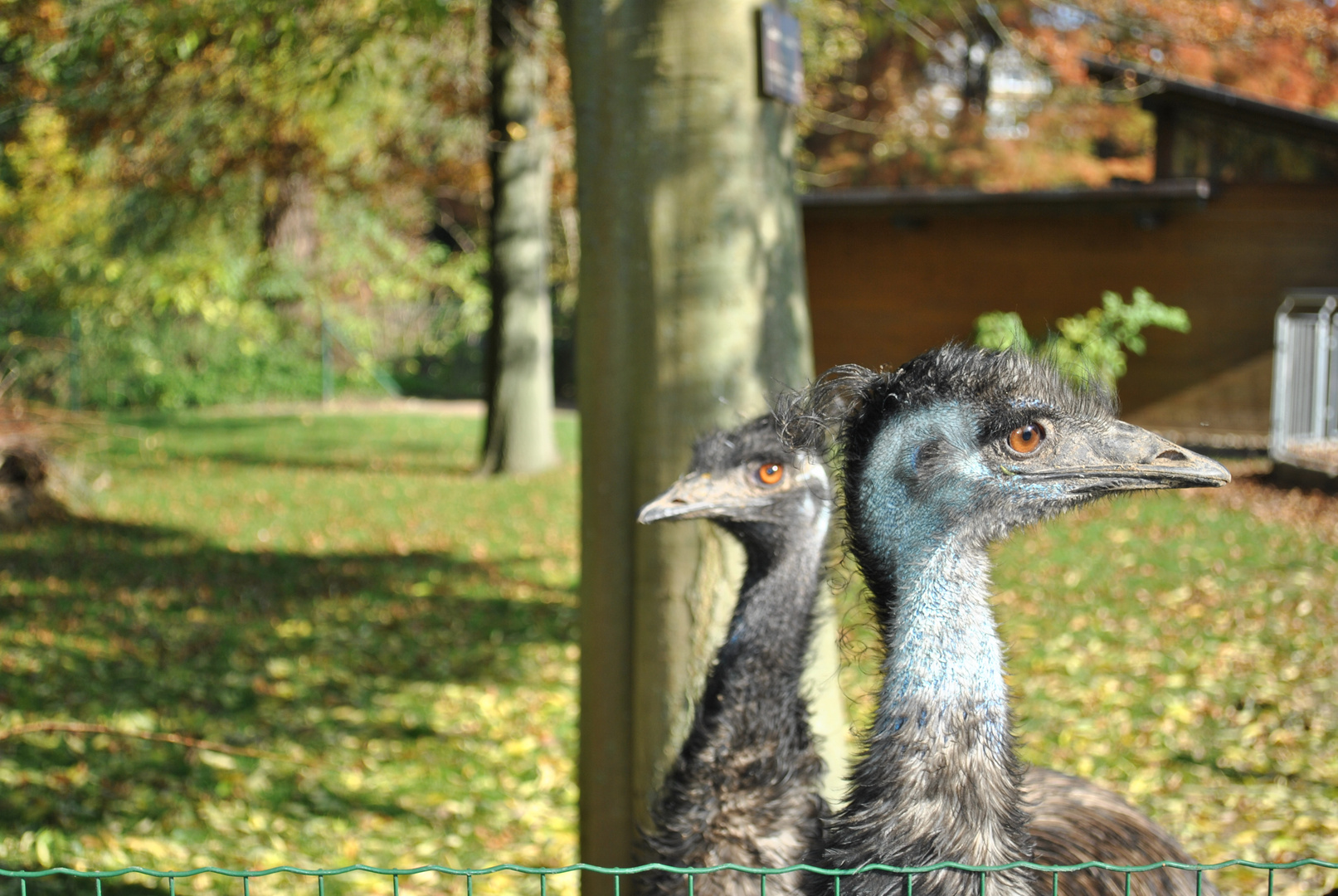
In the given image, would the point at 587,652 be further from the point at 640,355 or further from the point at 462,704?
the point at 462,704

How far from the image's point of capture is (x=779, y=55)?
3666 millimetres

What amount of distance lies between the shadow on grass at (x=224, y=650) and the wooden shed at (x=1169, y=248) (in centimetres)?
968

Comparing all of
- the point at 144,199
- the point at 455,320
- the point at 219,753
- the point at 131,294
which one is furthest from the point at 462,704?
the point at 455,320

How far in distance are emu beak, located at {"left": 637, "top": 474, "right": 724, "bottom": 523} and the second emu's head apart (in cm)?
76

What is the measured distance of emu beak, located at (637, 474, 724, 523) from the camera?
2.89 metres

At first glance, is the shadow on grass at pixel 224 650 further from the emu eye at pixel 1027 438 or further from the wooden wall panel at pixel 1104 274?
the wooden wall panel at pixel 1104 274

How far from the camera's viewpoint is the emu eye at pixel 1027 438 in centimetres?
219

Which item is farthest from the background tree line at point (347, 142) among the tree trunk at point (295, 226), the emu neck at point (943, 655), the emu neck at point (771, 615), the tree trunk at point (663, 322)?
the emu neck at point (943, 655)

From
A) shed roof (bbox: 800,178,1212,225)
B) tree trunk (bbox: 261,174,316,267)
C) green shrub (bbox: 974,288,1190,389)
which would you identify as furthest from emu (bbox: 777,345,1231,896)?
tree trunk (bbox: 261,174,316,267)

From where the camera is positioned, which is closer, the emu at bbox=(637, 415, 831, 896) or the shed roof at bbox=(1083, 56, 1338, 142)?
the emu at bbox=(637, 415, 831, 896)

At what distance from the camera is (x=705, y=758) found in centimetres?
285

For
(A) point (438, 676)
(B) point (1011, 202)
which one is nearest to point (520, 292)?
(B) point (1011, 202)

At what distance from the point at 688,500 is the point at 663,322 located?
79 centimetres

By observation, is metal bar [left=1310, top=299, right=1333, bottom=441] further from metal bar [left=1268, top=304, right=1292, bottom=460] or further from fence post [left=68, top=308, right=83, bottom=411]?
fence post [left=68, top=308, right=83, bottom=411]
